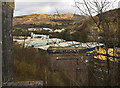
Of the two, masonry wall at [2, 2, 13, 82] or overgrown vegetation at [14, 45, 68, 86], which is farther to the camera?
overgrown vegetation at [14, 45, 68, 86]

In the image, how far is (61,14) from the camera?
1.23 meters

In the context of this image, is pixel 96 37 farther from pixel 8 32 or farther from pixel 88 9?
pixel 8 32

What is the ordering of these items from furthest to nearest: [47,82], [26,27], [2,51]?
[26,27] → [47,82] → [2,51]

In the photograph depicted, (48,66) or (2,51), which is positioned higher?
(2,51)

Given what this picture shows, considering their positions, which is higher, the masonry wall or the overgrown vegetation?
the masonry wall

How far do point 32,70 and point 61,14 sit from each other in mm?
2335

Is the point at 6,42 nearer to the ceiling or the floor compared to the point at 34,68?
nearer to the ceiling

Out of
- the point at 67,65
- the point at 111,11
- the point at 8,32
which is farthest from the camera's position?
the point at 67,65

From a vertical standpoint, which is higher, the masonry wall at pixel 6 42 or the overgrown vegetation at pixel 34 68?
the masonry wall at pixel 6 42

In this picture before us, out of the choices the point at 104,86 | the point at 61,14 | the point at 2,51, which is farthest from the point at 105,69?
the point at 2,51

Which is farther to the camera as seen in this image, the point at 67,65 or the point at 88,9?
the point at 67,65

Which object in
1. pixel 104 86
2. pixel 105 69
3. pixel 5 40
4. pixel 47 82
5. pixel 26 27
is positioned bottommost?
pixel 47 82

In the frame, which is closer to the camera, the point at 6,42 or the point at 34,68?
the point at 6,42

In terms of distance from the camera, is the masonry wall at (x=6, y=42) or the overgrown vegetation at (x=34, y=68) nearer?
the masonry wall at (x=6, y=42)
